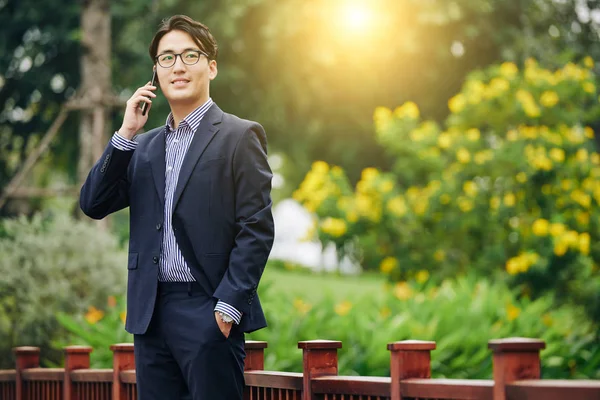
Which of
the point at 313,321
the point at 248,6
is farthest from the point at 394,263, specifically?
the point at 248,6

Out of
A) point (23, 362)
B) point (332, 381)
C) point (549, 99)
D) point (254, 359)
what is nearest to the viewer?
point (332, 381)

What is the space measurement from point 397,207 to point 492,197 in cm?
111

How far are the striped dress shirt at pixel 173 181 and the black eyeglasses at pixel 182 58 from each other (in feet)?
0.56

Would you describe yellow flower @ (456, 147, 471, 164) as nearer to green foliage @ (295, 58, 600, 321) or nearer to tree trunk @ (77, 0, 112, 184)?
green foliage @ (295, 58, 600, 321)

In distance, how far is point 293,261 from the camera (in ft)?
63.8

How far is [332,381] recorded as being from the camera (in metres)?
3.90

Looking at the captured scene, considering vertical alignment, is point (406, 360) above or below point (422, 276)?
below

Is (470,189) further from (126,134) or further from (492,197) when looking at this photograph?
(126,134)

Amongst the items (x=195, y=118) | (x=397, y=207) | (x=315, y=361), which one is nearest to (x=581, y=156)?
(x=397, y=207)

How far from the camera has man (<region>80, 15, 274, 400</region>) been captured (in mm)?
3445

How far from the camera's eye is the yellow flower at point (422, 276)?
11.9 m

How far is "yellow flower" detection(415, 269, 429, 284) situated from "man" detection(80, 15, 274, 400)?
8.30 m

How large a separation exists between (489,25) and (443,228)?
734 centimetres

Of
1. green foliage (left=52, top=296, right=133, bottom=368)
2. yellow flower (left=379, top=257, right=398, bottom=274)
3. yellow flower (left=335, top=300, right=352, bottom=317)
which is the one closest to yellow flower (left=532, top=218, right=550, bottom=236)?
yellow flower (left=379, top=257, right=398, bottom=274)
